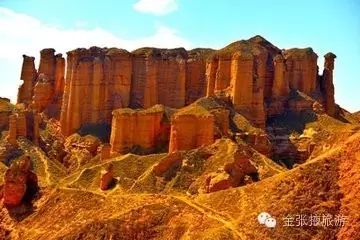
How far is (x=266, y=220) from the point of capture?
3931cm

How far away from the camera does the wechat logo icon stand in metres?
38.9

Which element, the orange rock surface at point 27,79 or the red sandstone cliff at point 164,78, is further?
the orange rock surface at point 27,79

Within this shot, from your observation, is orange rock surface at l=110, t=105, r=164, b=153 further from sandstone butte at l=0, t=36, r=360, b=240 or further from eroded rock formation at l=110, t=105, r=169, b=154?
sandstone butte at l=0, t=36, r=360, b=240

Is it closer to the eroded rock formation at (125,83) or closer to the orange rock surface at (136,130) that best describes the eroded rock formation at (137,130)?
the orange rock surface at (136,130)

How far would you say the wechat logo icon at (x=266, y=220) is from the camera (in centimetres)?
3889

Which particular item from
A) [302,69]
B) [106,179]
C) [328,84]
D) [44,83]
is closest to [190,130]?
[106,179]

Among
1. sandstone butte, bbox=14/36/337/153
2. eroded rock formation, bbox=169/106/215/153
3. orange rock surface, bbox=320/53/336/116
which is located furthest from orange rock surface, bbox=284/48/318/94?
eroded rock formation, bbox=169/106/215/153

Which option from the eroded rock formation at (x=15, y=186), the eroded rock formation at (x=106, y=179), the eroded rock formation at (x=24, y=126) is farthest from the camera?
the eroded rock formation at (x=24, y=126)

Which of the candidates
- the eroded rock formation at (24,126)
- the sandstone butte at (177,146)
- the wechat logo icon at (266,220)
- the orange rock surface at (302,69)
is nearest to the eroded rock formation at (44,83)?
the sandstone butte at (177,146)

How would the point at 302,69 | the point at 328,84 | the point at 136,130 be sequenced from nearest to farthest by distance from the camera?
the point at 136,130 < the point at 302,69 < the point at 328,84

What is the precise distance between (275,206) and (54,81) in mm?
52928

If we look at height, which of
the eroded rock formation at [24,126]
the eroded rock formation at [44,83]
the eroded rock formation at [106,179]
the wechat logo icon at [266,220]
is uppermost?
the eroded rock formation at [44,83]

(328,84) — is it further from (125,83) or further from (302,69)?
(125,83)

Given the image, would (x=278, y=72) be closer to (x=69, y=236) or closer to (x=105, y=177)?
(x=105, y=177)
